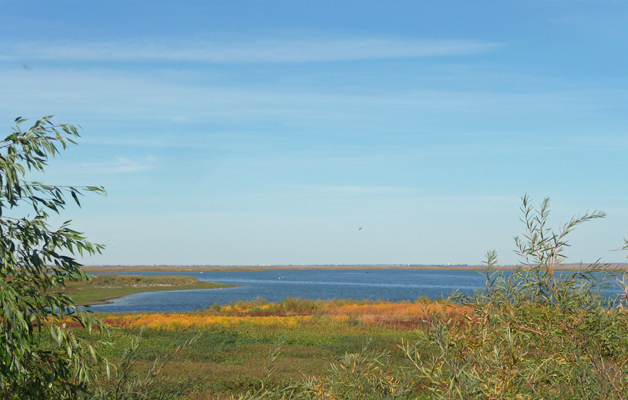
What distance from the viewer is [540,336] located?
3.99 m

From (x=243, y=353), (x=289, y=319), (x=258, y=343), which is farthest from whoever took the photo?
(x=289, y=319)

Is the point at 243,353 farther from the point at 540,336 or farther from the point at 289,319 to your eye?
the point at 540,336

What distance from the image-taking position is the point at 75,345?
15.3 feet

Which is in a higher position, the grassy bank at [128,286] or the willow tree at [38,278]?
the willow tree at [38,278]

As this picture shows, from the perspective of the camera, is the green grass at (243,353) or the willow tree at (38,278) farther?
the green grass at (243,353)

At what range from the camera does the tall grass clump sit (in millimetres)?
3184

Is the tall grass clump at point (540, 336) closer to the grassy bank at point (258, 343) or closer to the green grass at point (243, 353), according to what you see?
the grassy bank at point (258, 343)

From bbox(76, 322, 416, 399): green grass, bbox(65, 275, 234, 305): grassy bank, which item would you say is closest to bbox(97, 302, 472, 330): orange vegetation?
bbox(76, 322, 416, 399): green grass

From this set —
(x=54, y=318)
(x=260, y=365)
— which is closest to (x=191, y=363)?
(x=260, y=365)

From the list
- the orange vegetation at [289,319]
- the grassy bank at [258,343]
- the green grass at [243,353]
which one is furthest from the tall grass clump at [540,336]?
the orange vegetation at [289,319]

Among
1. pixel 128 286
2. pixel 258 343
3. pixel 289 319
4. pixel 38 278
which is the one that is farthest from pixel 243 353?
pixel 128 286

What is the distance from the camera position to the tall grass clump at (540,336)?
3.18 meters

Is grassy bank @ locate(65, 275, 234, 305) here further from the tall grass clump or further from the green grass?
the tall grass clump

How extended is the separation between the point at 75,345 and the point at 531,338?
414cm
